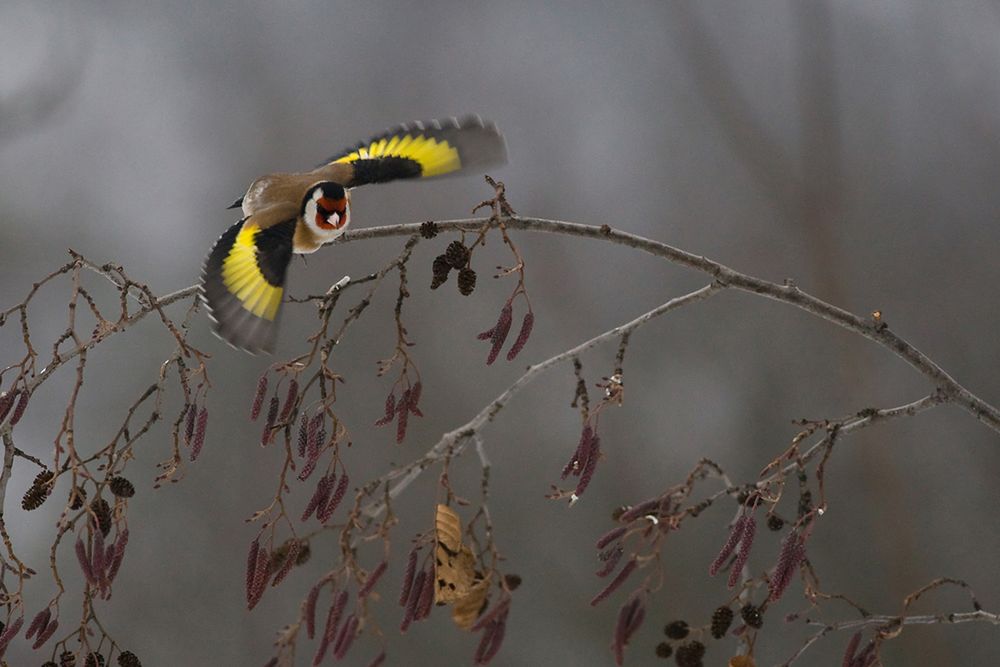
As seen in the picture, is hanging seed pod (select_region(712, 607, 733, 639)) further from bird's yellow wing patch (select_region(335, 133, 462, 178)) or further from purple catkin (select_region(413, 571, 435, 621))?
bird's yellow wing patch (select_region(335, 133, 462, 178))

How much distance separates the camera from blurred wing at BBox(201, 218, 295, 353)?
1.92 ft

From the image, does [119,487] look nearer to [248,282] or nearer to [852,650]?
[248,282]

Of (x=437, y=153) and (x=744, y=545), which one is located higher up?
(x=437, y=153)

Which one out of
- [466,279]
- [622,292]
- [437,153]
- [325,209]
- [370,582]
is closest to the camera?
[370,582]

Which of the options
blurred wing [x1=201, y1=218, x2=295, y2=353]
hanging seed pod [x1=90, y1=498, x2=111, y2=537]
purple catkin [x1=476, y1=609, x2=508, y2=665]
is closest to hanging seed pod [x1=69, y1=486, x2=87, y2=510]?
hanging seed pod [x1=90, y1=498, x2=111, y2=537]

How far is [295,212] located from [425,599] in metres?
0.29

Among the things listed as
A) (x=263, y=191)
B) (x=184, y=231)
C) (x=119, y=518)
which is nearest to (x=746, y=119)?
(x=184, y=231)

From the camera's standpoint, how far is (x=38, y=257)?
1.79m

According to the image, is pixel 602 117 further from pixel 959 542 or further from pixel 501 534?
pixel 959 542

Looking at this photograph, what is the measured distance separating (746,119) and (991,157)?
40 cm

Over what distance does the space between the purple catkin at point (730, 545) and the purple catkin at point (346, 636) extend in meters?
0.18

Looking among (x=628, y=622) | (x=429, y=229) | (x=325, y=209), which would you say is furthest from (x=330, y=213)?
(x=628, y=622)

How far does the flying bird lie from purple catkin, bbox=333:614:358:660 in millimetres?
162

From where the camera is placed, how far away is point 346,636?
0.48m
